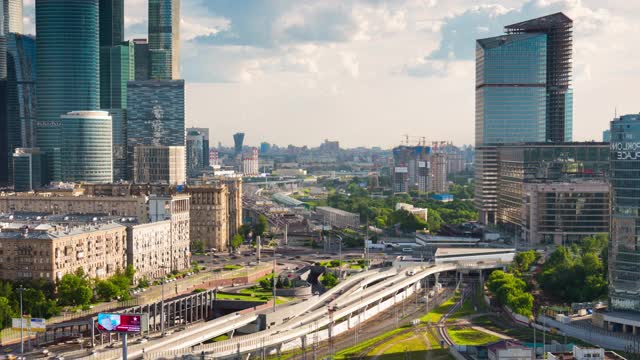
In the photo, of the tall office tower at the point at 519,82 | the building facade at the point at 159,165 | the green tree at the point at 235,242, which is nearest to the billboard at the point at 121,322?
the green tree at the point at 235,242

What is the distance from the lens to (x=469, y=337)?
93938 mm

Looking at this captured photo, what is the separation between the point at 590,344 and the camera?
293 ft

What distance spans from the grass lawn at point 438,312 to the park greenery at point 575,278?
11.3 meters

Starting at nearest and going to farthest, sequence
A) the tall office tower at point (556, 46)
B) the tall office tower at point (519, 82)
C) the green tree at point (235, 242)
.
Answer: the green tree at point (235, 242)
the tall office tower at point (519, 82)
the tall office tower at point (556, 46)

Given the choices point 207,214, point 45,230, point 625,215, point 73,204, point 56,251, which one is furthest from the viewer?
point 207,214

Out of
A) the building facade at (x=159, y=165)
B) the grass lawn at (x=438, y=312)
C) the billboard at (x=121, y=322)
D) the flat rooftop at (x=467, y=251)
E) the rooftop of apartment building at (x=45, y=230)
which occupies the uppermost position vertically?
the building facade at (x=159, y=165)

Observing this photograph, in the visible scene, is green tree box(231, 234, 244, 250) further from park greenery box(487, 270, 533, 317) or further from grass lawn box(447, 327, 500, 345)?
grass lawn box(447, 327, 500, 345)

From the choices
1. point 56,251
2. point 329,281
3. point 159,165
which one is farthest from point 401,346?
point 159,165

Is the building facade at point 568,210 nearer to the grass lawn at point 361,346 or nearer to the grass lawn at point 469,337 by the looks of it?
the grass lawn at point 469,337

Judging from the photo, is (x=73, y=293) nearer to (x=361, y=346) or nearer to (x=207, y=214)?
(x=361, y=346)

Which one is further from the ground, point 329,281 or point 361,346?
point 329,281

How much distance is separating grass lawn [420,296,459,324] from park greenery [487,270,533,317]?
5272 mm

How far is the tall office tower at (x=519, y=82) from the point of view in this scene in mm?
194125

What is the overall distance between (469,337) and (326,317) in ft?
48.0
